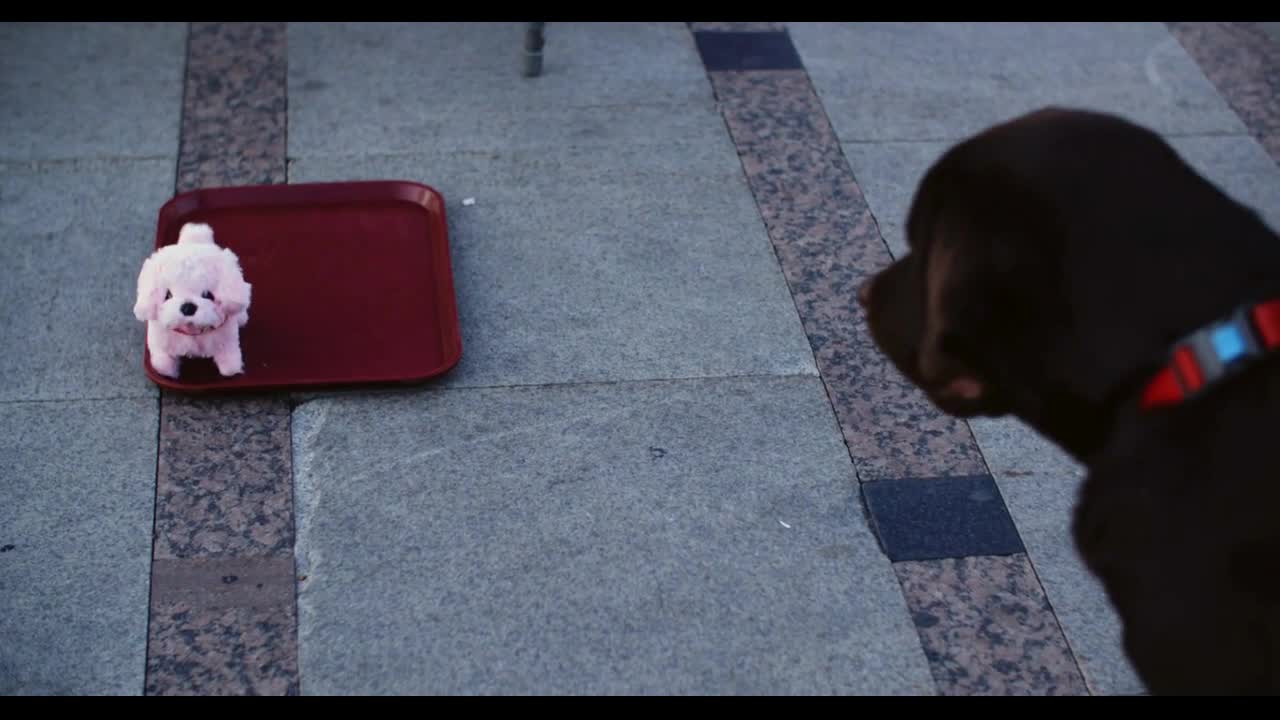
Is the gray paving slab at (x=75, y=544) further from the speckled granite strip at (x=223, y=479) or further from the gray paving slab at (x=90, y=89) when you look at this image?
the gray paving slab at (x=90, y=89)

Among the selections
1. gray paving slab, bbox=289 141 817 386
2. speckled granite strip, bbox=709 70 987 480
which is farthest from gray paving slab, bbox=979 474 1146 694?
gray paving slab, bbox=289 141 817 386

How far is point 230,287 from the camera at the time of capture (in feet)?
12.1

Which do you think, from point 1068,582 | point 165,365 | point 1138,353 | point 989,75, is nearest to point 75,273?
point 165,365

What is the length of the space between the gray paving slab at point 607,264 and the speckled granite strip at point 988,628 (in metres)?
0.90

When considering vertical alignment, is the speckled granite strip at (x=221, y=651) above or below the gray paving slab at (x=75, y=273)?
above

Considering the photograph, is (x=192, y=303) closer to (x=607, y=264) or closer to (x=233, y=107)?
(x=607, y=264)

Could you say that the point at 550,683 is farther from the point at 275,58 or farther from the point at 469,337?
the point at 275,58

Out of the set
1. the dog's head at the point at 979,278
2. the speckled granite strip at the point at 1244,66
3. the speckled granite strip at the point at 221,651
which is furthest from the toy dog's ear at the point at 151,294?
the speckled granite strip at the point at 1244,66

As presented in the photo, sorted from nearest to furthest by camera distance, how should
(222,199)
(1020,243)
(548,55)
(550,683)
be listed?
(1020,243) < (550,683) < (222,199) < (548,55)

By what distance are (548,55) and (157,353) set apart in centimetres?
259

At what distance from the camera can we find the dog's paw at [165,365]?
3.76 m

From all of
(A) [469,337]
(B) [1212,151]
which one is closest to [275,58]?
(A) [469,337]

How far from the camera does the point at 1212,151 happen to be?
531 centimetres

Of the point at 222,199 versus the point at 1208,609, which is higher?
the point at 1208,609
